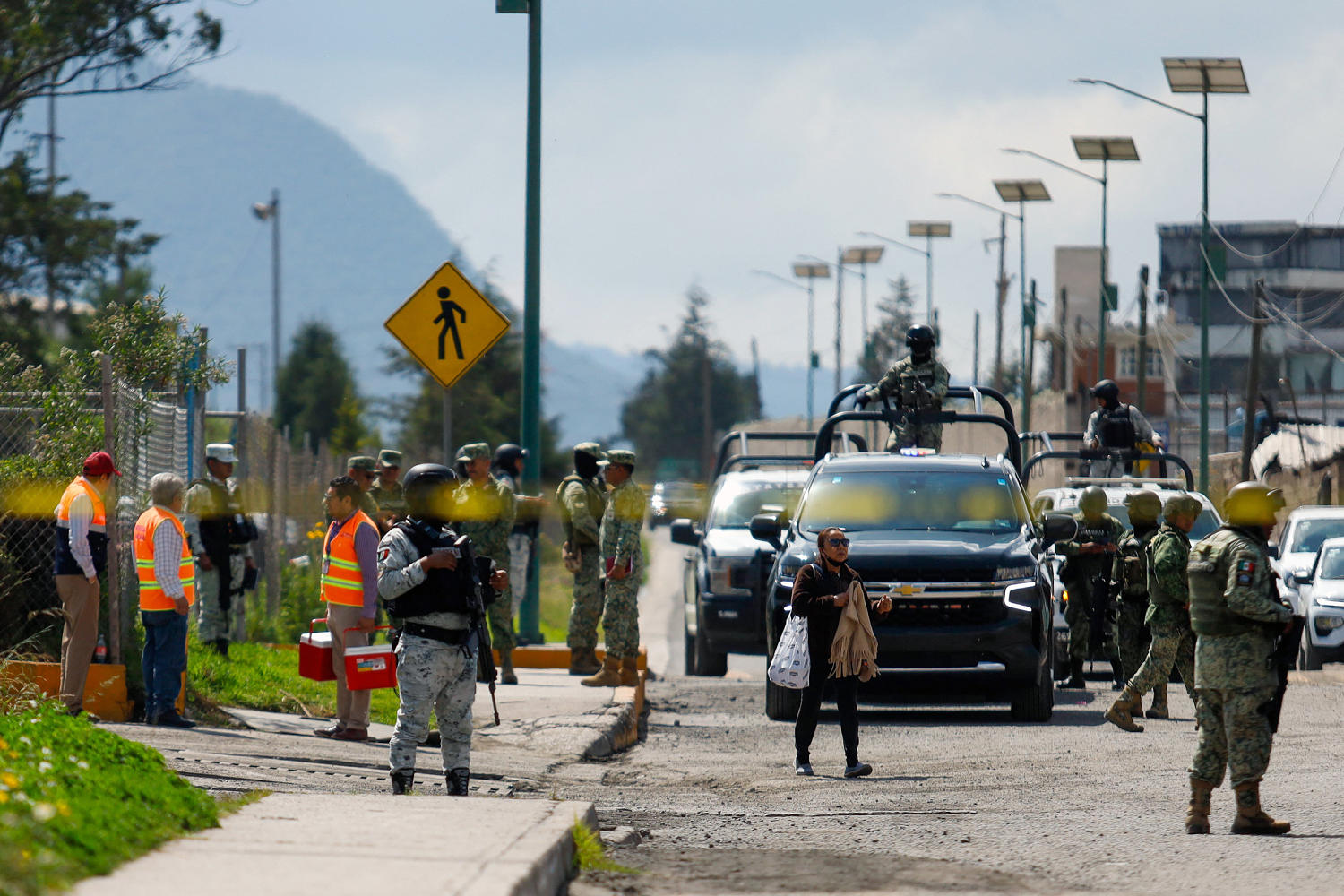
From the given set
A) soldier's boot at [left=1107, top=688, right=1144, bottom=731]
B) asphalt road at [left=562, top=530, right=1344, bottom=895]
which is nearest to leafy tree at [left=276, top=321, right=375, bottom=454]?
asphalt road at [left=562, top=530, right=1344, bottom=895]

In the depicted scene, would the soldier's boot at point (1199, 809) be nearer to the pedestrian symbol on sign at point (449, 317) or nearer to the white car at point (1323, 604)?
the pedestrian symbol on sign at point (449, 317)

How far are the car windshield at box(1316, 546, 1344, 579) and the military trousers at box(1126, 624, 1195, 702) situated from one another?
7520 mm

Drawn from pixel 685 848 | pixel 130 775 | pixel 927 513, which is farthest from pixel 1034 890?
pixel 927 513

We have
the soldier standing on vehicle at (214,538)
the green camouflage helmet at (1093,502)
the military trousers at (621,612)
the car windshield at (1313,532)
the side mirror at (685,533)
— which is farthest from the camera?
the car windshield at (1313,532)

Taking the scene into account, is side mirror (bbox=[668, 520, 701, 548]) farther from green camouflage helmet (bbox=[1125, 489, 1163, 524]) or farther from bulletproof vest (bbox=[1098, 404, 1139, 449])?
green camouflage helmet (bbox=[1125, 489, 1163, 524])

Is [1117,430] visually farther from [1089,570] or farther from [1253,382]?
[1253,382]

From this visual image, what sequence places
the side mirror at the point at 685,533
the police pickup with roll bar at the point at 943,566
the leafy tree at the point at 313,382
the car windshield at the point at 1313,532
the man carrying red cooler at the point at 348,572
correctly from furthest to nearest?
the leafy tree at the point at 313,382, the car windshield at the point at 1313,532, the side mirror at the point at 685,533, the police pickup with roll bar at the point at 943,566, the man carrying red cooler at the point at 348,572

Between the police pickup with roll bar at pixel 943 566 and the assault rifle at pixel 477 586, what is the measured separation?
470 cm

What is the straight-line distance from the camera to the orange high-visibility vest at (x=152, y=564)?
1162 centimetres

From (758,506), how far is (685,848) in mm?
10460

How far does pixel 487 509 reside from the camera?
48.5 ft

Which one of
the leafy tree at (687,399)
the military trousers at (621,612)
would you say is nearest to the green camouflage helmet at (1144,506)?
the military trousers at (621,612)

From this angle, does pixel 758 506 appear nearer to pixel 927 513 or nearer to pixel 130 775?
pixel 927 513

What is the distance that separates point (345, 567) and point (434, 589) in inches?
125
